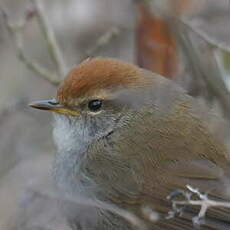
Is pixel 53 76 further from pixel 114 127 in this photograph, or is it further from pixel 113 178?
pixel 113 178

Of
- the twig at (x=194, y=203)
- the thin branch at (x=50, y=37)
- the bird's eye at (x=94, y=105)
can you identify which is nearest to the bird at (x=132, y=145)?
the bird's eye at (x=94, y=105)

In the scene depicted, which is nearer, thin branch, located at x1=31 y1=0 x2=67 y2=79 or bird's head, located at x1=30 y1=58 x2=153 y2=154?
bird's head, located at x1=30 y1=58 x2=153 y2=154

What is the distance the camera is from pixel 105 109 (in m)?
6.04

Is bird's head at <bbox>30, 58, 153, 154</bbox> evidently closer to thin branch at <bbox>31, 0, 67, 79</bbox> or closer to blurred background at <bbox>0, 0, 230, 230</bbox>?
blurred background at <bbox>0, 0, 230, 230</bbox>

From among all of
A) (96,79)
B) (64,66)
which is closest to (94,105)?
(96,79)

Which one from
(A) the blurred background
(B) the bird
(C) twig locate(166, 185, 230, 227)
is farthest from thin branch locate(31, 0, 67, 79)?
(C) twig locate(166, 185, 230, 227)

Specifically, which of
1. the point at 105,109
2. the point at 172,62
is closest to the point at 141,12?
the point at 172,62

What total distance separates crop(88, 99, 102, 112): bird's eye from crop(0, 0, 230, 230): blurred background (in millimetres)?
618

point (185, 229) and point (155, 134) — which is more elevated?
point (155, 134)

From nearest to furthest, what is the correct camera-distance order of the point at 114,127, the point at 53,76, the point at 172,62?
1. the point at 114,127
2. the point at 53,76
3. the point at 172,62

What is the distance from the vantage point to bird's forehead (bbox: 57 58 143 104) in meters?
5.88

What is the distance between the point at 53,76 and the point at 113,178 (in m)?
1.50

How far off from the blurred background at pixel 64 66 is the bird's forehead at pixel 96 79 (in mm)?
655

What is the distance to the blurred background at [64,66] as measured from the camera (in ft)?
19.3
